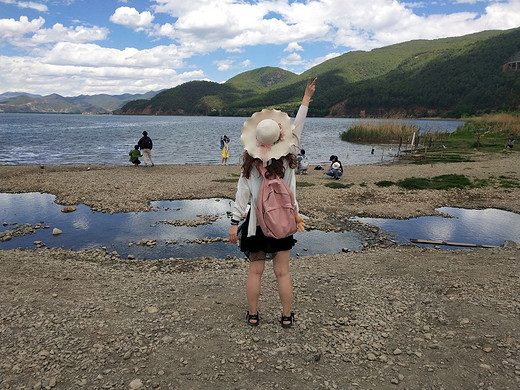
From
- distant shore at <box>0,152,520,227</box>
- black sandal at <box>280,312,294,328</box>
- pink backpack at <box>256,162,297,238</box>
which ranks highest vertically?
pink backpack at <box>256,162,297,238</box>

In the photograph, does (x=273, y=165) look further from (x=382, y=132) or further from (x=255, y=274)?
(x=382, y=132)

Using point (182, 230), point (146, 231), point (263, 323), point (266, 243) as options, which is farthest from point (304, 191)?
point (266, 243)

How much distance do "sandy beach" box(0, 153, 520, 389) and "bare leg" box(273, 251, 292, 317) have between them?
43 centimetres

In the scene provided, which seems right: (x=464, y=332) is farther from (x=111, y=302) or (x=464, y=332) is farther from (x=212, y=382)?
(x=111, y=302)

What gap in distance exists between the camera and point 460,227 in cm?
1051

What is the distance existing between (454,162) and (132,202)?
2278cm

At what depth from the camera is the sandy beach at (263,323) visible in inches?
141

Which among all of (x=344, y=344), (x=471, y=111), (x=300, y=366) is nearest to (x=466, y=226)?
(x=344, y=344)

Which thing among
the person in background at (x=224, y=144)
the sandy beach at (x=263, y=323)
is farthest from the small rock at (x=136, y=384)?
the person in background at (x=224, y=144)

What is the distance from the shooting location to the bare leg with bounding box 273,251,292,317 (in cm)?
404

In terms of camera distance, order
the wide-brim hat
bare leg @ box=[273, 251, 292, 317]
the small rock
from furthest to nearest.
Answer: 1. bare leg @ box=[273, 251, 292, 317]
2. the wide-brim hat
3. the small rock

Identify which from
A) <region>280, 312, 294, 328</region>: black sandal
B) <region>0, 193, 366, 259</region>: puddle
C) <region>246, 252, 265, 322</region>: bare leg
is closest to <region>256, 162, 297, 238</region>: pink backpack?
<region>246, 252, 265, 322</region>: bare leg

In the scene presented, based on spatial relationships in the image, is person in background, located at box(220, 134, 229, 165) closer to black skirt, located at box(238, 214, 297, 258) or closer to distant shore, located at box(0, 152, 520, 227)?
distant shore, located at box(0, 152, 520, 227)

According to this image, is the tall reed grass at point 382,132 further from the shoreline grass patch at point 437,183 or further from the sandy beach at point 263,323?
the sandy beach at point 263,323
